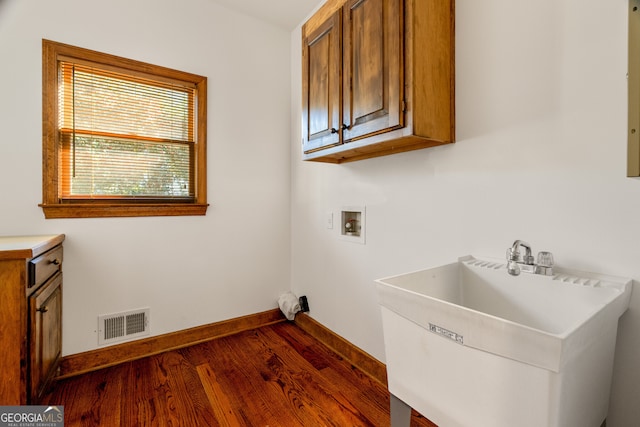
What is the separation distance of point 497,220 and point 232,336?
2.02 m

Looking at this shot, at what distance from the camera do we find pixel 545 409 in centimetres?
63

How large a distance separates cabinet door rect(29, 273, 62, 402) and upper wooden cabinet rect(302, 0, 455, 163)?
1.60 metres

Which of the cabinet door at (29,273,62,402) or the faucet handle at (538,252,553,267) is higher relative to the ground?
the faucet handle at (538,252,553,267)

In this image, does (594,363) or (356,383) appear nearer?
(594,363)

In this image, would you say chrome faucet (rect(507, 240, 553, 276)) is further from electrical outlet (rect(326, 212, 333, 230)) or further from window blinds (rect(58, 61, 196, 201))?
window blinds (rect(58, 61, 196, 201))

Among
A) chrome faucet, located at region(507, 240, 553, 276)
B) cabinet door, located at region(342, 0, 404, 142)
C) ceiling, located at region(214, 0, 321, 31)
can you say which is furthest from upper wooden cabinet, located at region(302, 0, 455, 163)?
ceiling, located at region(214, 0, 321, 31)

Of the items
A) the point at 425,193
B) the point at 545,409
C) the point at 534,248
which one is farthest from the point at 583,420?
the point at 425,193

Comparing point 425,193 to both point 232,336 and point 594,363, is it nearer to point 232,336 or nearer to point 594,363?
point 594,363

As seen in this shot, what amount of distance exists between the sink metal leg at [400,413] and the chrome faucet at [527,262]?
1.95 ft

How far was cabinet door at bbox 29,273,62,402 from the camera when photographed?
1.35 meters

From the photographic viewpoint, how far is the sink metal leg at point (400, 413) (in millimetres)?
988

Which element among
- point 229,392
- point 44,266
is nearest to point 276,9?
point 44,266

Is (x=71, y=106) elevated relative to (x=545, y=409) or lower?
elevated

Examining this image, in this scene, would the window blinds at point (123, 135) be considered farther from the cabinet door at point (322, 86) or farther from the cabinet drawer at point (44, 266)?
the cabinet door at point (322, 86)
